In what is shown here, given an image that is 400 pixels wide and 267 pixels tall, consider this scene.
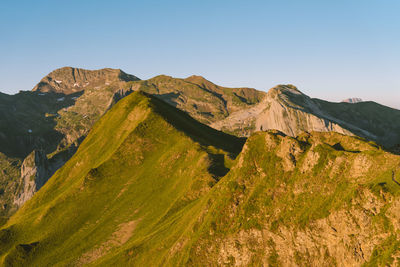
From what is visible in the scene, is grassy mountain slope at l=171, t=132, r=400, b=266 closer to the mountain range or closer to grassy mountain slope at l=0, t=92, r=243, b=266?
the mountain range

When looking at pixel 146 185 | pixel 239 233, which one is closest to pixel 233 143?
pixel 146 185

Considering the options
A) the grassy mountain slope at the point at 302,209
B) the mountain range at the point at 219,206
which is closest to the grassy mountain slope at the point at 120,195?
the mountain range at the point at 219,206

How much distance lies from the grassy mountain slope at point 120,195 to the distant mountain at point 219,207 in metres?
0.55

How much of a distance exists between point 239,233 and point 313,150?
26.7 metres

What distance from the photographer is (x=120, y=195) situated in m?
130

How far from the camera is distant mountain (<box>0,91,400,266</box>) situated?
52.1 meters

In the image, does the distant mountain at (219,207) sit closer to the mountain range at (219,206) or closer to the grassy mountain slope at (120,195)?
the mountain range at (219,206)

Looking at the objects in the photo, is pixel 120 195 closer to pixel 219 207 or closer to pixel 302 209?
pixel 219 207

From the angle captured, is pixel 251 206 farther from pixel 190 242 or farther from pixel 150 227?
pixel 150 227

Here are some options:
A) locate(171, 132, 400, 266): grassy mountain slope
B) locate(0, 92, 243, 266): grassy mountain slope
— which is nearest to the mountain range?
locate(171, 132, 400, 266): grassy mountain slope

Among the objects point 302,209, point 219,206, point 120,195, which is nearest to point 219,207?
point 219,206

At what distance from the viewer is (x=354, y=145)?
68.0m

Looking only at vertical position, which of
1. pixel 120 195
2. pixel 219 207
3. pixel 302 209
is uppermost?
pixel 302 209

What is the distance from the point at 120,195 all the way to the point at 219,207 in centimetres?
7154
